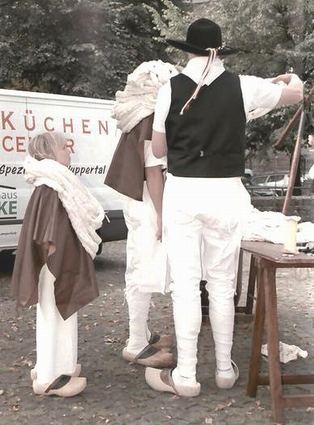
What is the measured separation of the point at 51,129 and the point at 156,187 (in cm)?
412

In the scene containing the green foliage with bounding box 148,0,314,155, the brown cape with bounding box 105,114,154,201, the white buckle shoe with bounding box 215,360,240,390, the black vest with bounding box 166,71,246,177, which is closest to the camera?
the black vest with bounding box 166,71,246,177

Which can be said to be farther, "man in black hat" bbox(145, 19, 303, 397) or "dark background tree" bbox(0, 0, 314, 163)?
"dark background tree" bbox(0, 0, 314, 163)

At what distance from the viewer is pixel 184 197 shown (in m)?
3.66

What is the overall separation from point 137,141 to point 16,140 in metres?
3.83

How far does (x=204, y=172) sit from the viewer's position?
3621 mm

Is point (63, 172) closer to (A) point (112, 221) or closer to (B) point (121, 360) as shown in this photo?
(B) point (121, 360)

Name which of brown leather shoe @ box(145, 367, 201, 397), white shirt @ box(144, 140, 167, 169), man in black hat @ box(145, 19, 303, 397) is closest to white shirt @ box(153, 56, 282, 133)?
man in black hat @ box(145, 19, 303, 397)

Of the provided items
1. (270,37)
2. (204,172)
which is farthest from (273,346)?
(270,37)

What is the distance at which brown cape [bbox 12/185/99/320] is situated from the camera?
3.70 metres

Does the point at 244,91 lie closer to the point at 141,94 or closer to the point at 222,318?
the point at 141,94

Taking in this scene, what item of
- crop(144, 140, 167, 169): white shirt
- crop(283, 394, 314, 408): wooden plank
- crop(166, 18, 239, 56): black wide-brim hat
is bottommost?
crop(283, 394, 314, 408): wooden plank

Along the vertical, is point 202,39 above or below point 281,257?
above

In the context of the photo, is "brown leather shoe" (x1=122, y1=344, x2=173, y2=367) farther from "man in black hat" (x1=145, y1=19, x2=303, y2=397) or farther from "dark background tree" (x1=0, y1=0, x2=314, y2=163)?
"dark background tree" (x1=0, y1=0, x2=314, y2=163)

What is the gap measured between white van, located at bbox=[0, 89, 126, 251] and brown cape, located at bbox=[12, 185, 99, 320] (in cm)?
335
